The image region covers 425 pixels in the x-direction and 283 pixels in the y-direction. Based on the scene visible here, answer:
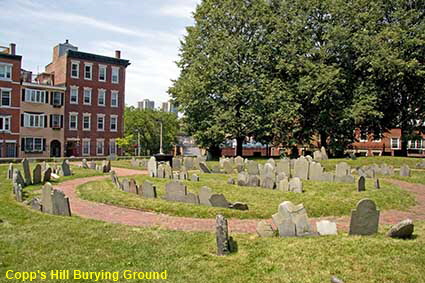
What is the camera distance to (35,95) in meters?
45.6

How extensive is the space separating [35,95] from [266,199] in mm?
40434

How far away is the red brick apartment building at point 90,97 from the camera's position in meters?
47.7

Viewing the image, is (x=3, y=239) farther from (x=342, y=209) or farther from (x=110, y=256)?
(x=342, y=209)

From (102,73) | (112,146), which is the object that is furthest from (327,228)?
(102,73)

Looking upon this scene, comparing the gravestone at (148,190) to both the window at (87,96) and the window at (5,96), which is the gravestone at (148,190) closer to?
the window at (5,96)

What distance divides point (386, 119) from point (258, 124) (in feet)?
42.6

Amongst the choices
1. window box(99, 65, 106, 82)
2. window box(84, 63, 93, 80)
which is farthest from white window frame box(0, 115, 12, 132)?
window box(99, 65, 106, 82)

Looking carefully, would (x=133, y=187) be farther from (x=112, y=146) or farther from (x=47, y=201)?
(x=112, y=146)

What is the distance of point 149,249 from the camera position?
761cm

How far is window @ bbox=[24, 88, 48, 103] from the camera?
44812mm

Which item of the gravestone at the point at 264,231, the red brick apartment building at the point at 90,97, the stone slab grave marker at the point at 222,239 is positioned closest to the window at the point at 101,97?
the red brick apartment building at the point at 90,97

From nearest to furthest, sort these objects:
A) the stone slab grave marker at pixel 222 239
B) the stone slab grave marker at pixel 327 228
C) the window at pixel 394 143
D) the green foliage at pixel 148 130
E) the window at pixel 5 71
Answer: the stone slab grave marker at pixel 222 239 < the stone slab grave marker at pixel 327 228 < the window at pixel 5 71 < the window at pixel 394 143 < the green foliage at pixel 148 130

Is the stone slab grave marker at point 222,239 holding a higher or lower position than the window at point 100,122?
lower

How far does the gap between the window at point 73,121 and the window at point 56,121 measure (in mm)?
1182
